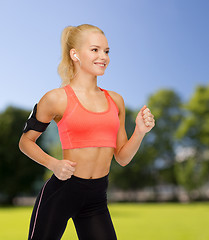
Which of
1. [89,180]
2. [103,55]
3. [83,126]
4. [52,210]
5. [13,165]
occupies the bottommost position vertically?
[13,165]

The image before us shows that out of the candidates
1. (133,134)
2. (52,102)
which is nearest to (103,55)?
(52,102)

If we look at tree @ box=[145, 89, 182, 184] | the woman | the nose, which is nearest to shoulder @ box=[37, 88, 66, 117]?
the woman

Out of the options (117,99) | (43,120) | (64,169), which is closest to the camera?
(64,169)

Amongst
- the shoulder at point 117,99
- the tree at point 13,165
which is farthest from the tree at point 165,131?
the shoulder at point 117,99

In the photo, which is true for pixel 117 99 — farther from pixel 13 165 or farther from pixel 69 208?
pixel 13 165

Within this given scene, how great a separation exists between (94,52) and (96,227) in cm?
159

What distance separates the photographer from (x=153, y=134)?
3525 centimetres

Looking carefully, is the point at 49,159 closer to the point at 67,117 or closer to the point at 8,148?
the point at 67,117

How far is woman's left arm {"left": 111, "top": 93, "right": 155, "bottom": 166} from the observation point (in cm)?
324

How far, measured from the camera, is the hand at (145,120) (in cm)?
322

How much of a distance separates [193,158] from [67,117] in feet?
103

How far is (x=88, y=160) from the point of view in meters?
3.13

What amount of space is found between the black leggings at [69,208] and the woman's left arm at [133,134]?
348 mm

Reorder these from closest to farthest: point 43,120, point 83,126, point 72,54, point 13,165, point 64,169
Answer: point 64,169
point 83,126
point 43,120
point 72,54
point 13,165
